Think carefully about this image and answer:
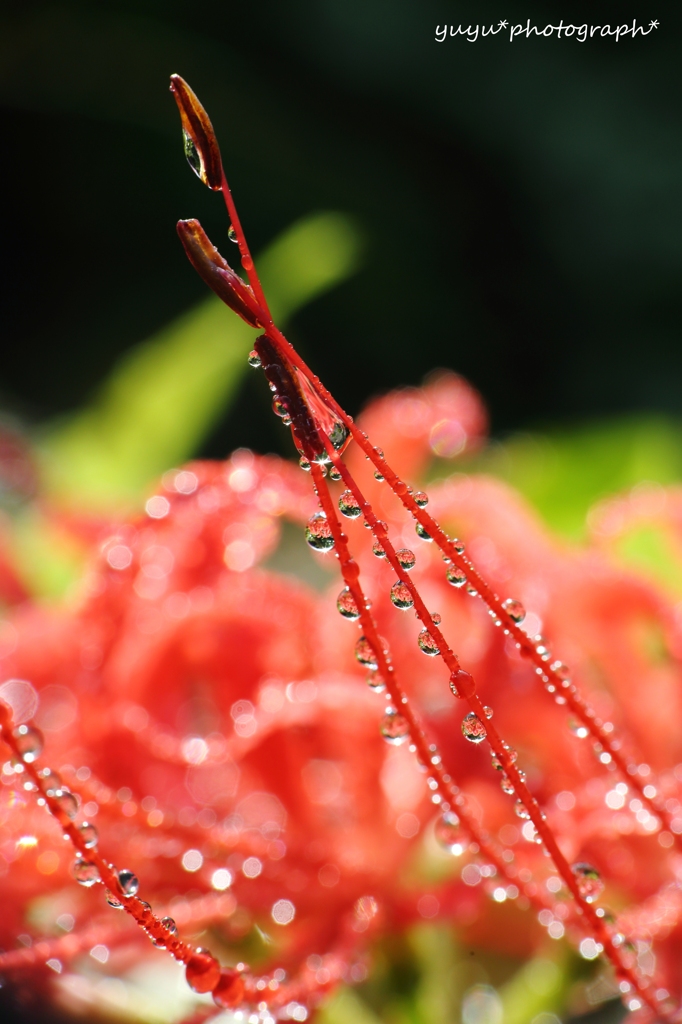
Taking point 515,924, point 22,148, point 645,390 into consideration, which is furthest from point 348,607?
point 22,148

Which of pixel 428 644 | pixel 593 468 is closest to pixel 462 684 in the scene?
pixel 428 644

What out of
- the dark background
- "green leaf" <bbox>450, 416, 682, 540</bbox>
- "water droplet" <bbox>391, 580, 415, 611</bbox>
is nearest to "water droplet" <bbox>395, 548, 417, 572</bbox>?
"water droplet" <bbox>391, 580, 415, 611</bbox>

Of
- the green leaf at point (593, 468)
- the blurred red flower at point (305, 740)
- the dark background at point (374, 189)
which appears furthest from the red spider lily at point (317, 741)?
the dark background at point (374, 189)

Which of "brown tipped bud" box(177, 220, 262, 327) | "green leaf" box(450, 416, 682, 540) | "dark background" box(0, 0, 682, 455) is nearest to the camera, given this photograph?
"brown tipped bud" box(177, 220, 262, 327)

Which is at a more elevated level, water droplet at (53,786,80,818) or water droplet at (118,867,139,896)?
water droplet at (53,786,80,818)

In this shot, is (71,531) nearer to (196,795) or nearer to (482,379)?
(196,795)

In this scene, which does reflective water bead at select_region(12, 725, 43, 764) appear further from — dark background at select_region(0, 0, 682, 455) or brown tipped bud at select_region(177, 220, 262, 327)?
dark background at select_region(0, 0, 682, 455)

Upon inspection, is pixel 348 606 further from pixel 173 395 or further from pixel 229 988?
pixel 173 395
